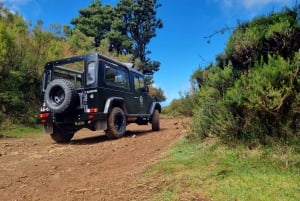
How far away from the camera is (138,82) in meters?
13.0

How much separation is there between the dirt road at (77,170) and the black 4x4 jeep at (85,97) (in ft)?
3.07

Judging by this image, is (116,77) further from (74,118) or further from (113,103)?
(74,118)

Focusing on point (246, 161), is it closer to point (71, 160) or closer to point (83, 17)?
point (71, 160)

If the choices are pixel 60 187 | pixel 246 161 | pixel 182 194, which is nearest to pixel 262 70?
pixel 246 161

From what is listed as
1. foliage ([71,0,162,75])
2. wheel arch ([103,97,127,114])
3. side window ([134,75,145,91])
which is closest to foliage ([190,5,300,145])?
wheel arch ([103,97,127,114])

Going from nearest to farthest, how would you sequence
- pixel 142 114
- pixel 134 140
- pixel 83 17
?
pixel 134 140, pixel 142 114, pixel 83 17

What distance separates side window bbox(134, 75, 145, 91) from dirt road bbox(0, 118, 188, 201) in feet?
11.0

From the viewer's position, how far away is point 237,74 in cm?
647

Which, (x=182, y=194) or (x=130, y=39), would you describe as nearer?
(x=182, y=194)

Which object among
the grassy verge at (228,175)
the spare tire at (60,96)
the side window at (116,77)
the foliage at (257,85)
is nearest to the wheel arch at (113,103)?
the side window at (116,77)

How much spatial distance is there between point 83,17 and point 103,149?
39.4 meters

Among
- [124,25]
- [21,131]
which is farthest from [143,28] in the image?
[21,131]

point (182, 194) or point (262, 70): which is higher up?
point (262, 70)

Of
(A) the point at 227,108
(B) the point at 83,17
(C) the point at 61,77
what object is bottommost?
(A) the point at 227,108
